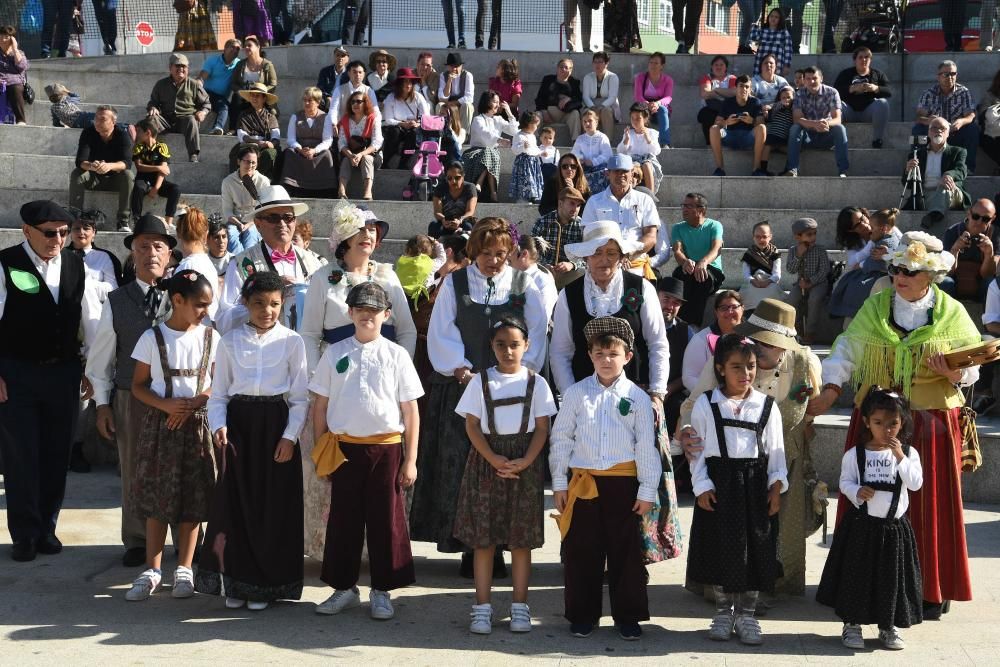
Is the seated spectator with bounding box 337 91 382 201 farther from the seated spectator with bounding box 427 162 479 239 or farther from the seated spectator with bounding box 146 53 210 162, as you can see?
the seated spectator with bounding box 146 53 210 162

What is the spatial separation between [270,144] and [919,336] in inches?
361

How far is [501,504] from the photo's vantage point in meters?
5.65

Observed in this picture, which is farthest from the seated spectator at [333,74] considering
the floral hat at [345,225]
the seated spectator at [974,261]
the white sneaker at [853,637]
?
the white sneaker at [853,637]

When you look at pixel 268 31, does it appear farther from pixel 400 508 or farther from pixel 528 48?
pixel 400 508

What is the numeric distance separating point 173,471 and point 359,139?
8.04m

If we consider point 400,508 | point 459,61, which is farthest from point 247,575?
point 459,61

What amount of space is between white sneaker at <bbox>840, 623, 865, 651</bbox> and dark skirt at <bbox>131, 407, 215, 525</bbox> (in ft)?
9.74

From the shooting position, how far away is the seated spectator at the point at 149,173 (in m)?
12.8

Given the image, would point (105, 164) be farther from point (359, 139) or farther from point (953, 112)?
point (953, 112)

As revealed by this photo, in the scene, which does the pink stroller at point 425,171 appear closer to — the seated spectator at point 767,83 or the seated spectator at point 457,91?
the seated spectator at point 457,91

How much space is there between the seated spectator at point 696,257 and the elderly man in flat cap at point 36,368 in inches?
204

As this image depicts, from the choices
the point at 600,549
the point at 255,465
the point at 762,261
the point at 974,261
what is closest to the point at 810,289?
the point at 762,261

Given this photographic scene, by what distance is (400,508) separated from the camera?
578 cm

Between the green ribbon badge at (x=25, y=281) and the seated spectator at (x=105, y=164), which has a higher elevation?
the seated spectator at (x=105, y=164)
